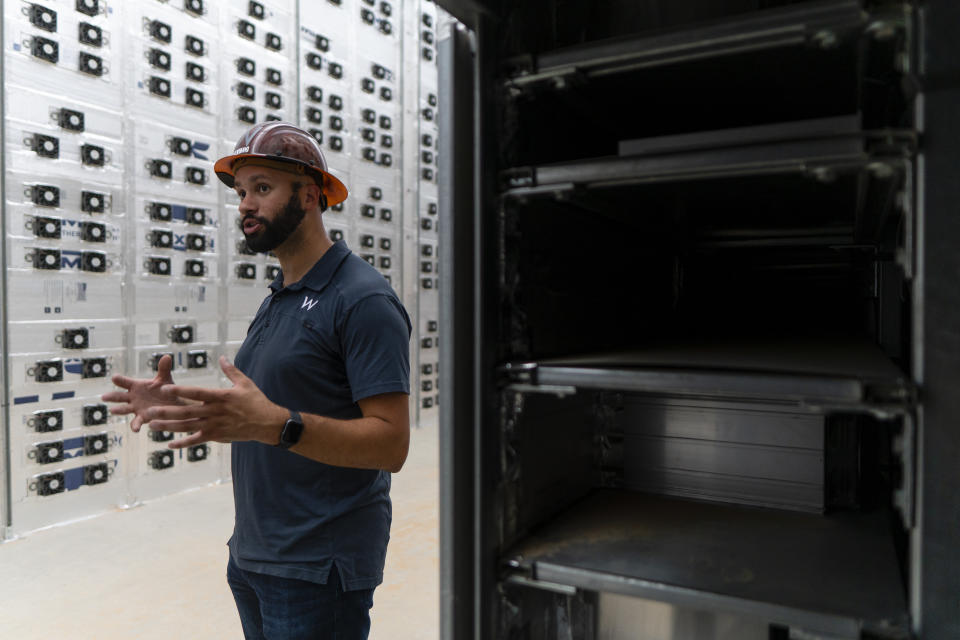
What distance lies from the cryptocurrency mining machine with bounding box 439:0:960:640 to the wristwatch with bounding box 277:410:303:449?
1.55 ft

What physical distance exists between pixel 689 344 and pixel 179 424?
111 centimetres

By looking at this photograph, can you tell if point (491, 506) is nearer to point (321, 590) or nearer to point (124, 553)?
point (321, 590)

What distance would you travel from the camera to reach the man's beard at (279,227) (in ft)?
6.25

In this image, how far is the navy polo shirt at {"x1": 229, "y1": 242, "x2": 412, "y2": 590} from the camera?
1.72 metres

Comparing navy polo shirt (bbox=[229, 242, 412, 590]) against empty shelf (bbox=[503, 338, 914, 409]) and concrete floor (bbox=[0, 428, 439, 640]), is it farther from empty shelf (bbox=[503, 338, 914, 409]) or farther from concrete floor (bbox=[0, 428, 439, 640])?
concrete floor (bbox=[0, 428, 439, 640])

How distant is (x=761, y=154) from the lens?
3.44 ft

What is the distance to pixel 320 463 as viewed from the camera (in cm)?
177

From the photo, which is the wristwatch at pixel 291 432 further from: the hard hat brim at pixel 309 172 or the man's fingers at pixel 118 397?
the hard hat brim at pixel 309 172

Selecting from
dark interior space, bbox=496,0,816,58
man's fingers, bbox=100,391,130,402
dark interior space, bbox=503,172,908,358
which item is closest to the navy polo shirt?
man's fingers, bbox=100,391,130,402

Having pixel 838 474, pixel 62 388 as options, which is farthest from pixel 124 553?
pixel 838 474

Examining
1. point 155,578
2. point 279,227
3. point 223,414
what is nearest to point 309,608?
point 223,414

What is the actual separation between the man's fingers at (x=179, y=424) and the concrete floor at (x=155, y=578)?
7.41 ft

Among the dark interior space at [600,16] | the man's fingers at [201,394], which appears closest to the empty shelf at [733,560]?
the man's fingers at [201,394]

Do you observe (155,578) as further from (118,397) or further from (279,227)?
(279,227)
